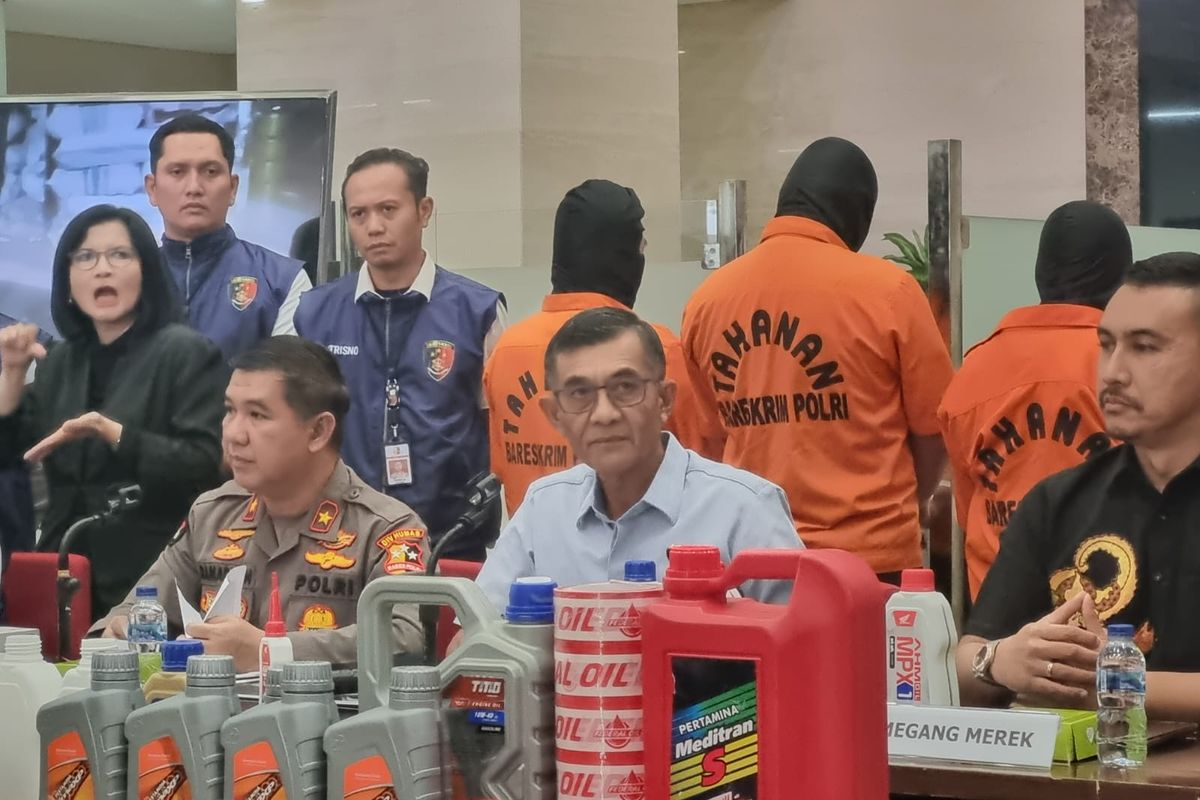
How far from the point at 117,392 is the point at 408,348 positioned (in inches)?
35.4

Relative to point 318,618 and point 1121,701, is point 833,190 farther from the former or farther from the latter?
point 1121,701

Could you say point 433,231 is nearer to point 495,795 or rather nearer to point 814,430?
point 814,430

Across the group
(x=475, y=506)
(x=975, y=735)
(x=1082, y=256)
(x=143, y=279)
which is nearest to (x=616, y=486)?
(x=975, y=735)

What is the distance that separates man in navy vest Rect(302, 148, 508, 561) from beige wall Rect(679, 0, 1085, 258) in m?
3.34

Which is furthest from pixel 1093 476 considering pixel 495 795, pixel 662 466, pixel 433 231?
pixel 433 231

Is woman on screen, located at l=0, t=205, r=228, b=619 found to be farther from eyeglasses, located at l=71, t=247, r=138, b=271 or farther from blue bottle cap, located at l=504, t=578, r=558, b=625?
blue bottle cap, located at l=504, t=578, r=558, b=625

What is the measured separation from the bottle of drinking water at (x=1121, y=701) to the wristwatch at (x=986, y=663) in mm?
170

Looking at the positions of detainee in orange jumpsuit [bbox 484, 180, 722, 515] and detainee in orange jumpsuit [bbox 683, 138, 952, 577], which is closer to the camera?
detainee in orange jumpsuit [bbox 683, 138, 952, 577]

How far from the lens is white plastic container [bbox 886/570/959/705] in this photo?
85.8 inches

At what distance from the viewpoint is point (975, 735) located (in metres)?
1.97

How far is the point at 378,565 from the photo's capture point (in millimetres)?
2975

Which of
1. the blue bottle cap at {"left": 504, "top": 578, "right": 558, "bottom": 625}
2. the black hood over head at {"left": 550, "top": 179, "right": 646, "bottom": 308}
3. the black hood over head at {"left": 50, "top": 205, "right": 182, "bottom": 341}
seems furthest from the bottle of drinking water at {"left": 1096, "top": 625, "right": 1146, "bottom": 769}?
the black hood over head at {"left": 50, "top": 205, "right": 182, "bottom": 341}

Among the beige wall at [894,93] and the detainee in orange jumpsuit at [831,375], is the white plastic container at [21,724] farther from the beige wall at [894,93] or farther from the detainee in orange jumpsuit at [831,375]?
the beige wall at [894,93]

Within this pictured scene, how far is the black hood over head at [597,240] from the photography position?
12.7ft
